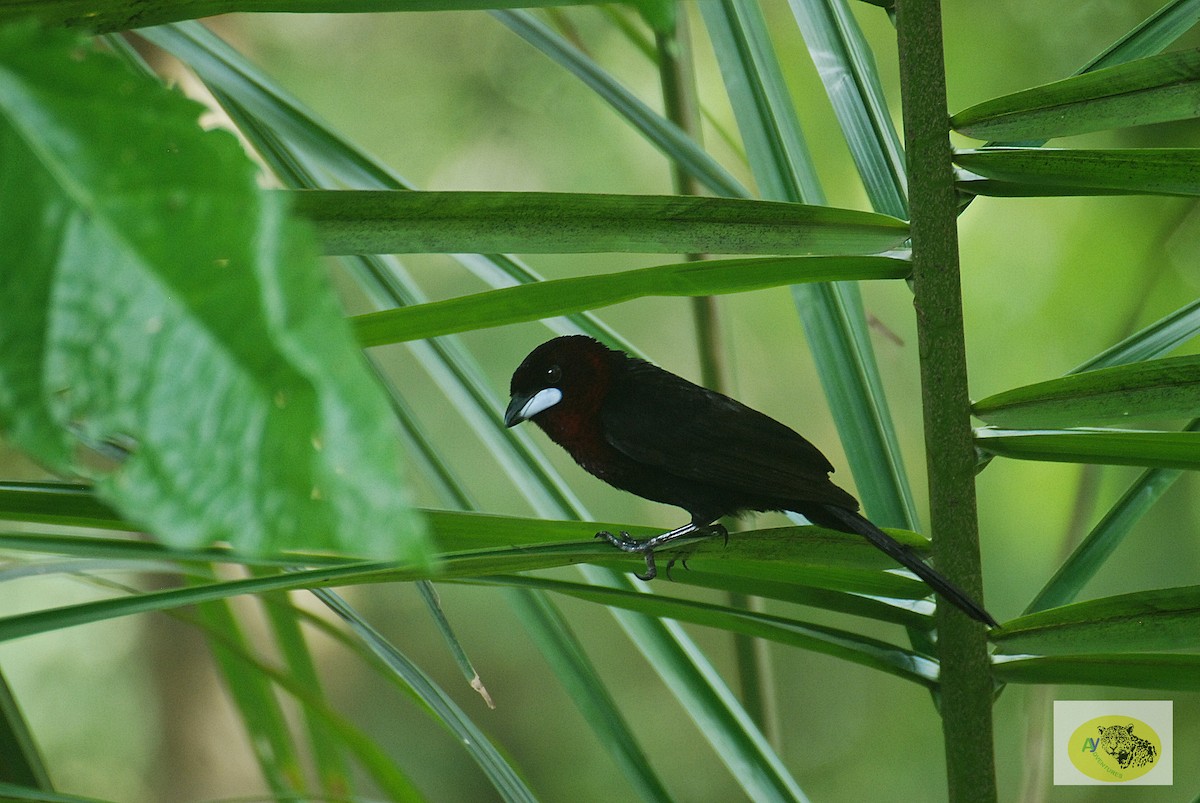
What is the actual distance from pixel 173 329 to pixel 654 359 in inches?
83.8

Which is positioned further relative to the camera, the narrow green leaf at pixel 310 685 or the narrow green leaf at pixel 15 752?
the narrow green leaf at pixel 310 685

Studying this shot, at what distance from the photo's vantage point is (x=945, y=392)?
20.7 inches

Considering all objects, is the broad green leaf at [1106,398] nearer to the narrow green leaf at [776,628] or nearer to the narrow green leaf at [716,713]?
the narrow green leaf at [776,628]

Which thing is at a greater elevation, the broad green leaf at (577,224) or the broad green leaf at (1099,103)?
the broad green leaf at (1099,103)

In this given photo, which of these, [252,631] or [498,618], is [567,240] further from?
[498,618]

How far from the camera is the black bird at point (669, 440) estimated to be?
783mm

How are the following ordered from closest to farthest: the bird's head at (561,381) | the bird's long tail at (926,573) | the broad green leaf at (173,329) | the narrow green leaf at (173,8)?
the broad green leaf at (173,329) < the narrow green leaf at (173,8) < the bird's long tail at (926,573) < the bird's head at (561,381)

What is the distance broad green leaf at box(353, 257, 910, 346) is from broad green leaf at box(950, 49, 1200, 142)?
0.09m

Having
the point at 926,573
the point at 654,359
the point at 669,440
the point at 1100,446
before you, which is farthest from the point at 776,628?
the point at 654,359

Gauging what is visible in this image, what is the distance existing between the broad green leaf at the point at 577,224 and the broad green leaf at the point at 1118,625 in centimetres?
23

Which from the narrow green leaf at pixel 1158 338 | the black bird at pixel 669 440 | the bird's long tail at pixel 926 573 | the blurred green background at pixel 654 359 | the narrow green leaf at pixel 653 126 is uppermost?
the blurred green background at pixel 654 359

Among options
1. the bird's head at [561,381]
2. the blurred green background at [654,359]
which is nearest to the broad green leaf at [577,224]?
the bird's head at [561,381]

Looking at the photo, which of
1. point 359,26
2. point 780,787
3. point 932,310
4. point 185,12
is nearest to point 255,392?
point 185,12

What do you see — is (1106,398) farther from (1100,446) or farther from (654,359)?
(654,359)
